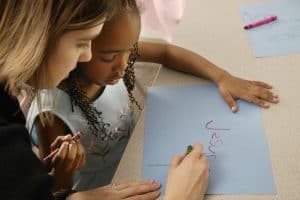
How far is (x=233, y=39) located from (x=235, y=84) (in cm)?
17

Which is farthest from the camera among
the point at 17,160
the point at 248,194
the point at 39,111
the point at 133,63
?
the point at 133,63

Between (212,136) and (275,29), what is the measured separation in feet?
1.21

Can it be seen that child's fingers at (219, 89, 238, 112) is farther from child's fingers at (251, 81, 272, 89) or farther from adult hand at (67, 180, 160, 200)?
adult hand at (67, 180, 160, 200)

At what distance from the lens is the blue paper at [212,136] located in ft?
2.43

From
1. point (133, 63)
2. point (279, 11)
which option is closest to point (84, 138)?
point (133, 63)

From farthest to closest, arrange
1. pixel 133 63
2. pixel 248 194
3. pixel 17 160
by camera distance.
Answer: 1. pixel 133 63
2. pixel 248 194
3. pixel 17 160

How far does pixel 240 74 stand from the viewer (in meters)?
0.95

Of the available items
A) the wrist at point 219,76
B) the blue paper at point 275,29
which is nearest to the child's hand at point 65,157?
the wrist at point 219,76

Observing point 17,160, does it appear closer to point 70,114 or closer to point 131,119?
point 70,114

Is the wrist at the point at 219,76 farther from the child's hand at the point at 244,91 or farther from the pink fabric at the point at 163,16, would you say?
the pink fabric at the point at 163,16

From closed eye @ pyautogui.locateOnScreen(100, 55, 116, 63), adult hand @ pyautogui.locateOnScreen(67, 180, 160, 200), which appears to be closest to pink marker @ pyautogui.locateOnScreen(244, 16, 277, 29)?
closed eye @ pyautogui.locateOnScreen(100, 55, 116, 63)

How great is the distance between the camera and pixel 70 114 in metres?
0.93

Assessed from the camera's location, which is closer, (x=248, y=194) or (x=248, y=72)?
(x=248, y=194)

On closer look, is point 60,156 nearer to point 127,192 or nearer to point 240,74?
point 127,192
